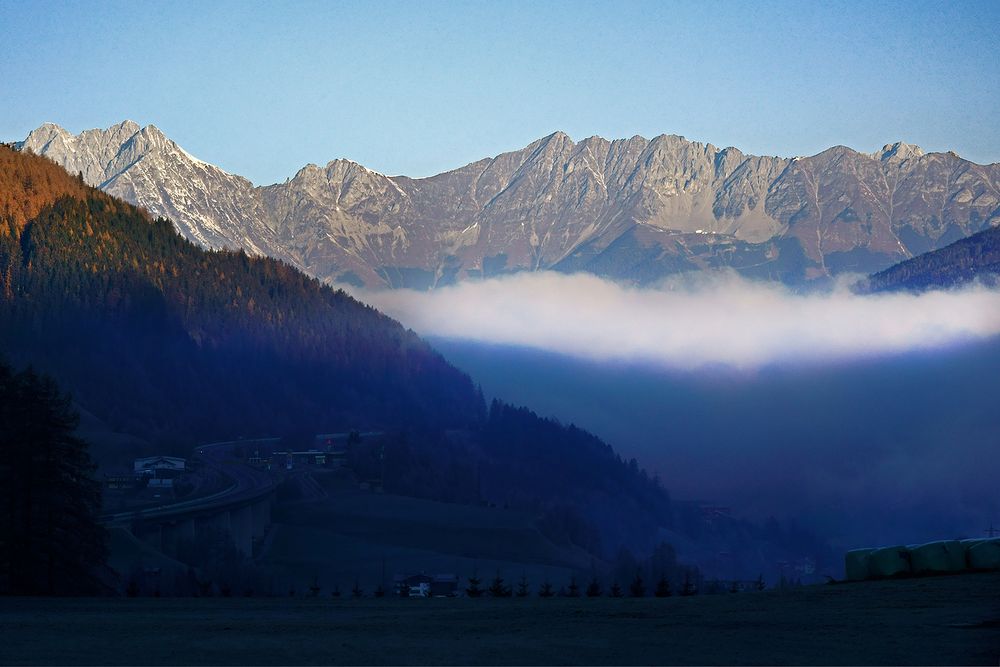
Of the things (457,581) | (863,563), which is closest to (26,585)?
(863,563)

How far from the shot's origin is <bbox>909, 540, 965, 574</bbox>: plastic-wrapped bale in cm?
6084

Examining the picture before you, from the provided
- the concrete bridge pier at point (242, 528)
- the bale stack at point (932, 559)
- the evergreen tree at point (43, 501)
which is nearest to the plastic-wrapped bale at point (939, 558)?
the bale stack at point (932, 559)

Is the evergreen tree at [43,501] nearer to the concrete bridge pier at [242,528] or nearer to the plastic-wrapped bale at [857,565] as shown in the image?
the plastic-wrapped bale at [857,565]

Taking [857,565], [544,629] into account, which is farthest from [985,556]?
[544,629]

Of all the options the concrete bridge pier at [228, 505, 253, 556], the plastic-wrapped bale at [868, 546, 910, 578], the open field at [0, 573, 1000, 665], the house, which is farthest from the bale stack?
the concrete bridge pier at [228, 505, 253, 556]

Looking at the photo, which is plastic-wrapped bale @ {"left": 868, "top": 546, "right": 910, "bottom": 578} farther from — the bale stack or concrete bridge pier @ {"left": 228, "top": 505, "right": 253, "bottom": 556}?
concrete bridge pier @ {"left": 228, "top": 505, "right": 253, "bottom": 556}

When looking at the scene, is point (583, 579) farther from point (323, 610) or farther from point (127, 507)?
point (323, 610)

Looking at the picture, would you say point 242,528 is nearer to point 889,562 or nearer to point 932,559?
point 889,562

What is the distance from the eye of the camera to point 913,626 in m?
45.6

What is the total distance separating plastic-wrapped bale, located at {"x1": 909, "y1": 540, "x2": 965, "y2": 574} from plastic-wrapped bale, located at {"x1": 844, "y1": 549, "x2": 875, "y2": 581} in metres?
1.97

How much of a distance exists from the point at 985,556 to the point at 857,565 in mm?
5053

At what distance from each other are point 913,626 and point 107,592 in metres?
41.9

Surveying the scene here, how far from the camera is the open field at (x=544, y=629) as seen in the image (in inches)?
1628

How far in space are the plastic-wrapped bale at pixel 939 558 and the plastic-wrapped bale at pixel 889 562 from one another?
34 cm
